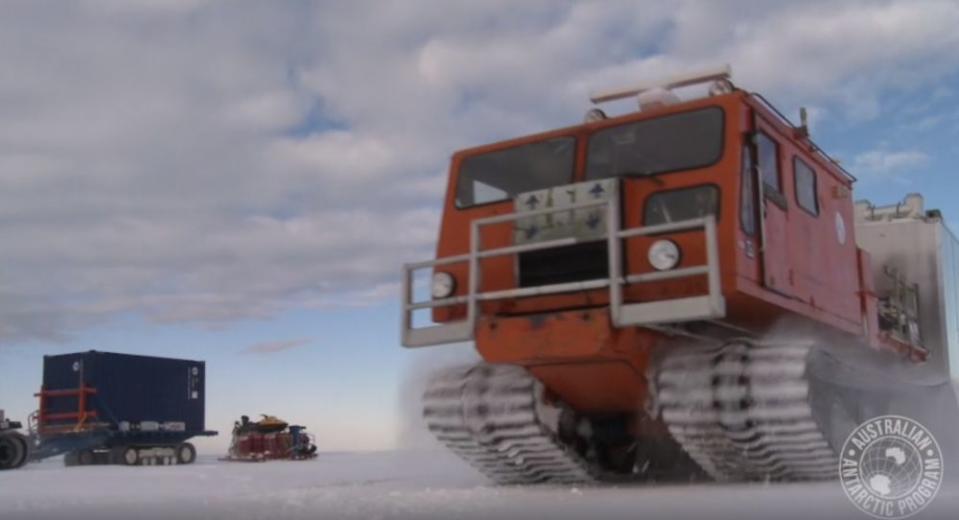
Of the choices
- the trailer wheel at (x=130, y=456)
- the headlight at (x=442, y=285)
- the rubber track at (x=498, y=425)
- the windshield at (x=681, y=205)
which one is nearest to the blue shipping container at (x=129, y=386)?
the trailer wheel at (x=130, y=456)

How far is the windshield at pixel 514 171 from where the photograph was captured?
9.52m

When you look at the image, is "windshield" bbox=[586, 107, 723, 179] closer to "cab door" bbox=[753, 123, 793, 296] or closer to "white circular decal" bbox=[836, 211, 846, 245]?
"cab door" bbox=[753, 123, 793, 296]

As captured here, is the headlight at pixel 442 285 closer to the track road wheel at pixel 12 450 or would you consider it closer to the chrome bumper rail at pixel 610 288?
the chrome bumper rail at pixel 610 288

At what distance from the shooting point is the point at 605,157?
9.29 meters

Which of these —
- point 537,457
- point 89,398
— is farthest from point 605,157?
point 89,398

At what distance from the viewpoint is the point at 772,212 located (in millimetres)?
8836

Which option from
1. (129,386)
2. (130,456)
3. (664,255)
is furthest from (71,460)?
(664,255)

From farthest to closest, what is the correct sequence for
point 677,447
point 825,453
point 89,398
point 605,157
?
point 89,398 → point 677,447 → point 605,157 → point 825,453

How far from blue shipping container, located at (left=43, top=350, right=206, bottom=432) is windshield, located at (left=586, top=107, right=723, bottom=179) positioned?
2192cm

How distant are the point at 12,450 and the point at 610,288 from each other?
64.3ft

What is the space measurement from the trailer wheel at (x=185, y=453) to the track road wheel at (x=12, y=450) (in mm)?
5307

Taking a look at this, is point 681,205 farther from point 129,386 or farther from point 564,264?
point 129,386

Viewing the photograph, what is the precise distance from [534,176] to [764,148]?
2.15 meters

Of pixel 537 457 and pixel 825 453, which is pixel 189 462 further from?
pixel 825 453
